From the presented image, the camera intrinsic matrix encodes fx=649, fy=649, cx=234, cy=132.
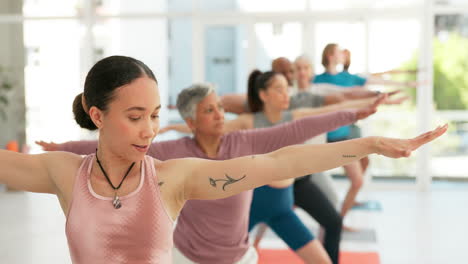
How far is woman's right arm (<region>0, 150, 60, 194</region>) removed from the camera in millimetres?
1529

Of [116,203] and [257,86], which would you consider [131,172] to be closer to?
[116,203]

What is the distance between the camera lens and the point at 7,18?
→ 902 centimetres

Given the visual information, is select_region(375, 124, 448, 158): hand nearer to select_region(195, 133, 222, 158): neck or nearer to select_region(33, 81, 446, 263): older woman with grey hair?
select_region(33, 81, 446, 263): older woman with grey hair

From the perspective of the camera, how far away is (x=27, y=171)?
60.7 inches

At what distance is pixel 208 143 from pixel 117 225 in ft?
4.11

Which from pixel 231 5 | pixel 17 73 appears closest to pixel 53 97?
pixel 17 73

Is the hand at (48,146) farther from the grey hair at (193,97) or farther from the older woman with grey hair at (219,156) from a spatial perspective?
the grey hair at (193,97)

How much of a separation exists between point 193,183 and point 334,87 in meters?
3.26

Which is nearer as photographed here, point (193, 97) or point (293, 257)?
point (193, 97)

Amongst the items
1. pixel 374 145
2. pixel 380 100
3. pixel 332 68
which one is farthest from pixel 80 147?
pixel 332 68

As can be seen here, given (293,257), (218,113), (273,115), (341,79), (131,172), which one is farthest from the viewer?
(341,79)

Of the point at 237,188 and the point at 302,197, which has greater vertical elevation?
the point at 237,188

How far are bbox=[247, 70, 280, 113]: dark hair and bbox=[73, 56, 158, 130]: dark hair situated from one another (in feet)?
7.17

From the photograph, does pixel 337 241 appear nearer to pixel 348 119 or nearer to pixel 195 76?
pixel 348 119
